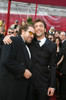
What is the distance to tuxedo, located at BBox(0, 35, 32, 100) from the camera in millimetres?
1907

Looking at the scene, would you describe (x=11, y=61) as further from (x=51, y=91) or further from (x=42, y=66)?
(x=51, y=91)

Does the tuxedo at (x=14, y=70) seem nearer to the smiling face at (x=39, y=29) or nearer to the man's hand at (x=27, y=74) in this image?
the man's hand at (x=27, y=74)

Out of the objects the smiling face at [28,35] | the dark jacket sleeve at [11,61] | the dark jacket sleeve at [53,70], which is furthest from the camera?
the dark jacket sleeve at [53,70]

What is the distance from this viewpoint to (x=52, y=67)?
2.24 metres

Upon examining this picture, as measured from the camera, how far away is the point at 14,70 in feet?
6.28

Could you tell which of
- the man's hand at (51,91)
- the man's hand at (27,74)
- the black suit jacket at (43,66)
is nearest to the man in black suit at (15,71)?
Answer: the man's hand at (27,74)

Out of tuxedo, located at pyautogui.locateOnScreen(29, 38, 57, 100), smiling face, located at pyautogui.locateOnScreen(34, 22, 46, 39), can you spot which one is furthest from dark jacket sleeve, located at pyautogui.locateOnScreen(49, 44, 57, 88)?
smiling face, located at pyautogui.locateOnScreen(34, 22, 46, 39)

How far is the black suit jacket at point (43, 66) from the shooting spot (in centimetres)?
223

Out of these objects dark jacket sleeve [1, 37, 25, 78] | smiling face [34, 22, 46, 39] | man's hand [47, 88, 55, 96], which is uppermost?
smiling face [34, 22, 46, 39]

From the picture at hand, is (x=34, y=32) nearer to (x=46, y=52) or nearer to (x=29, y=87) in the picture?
(x=46, y=52)

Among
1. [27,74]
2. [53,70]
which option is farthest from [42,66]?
[27,74]

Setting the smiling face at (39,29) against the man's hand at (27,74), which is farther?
the smiling face at (39,29)

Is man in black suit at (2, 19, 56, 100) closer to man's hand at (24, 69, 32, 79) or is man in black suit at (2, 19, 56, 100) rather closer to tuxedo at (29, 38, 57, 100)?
tuxedo at (29, 38, 57, 100)

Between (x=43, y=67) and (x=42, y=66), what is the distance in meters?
0.02
